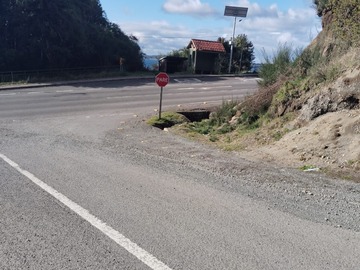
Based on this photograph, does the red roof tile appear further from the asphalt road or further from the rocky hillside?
the asphalt road

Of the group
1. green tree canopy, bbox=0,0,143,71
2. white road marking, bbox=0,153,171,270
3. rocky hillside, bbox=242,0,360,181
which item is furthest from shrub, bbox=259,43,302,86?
green tree canopy, bbox=0,0,143,71

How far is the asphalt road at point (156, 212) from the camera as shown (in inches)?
176

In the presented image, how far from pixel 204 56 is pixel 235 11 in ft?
25.6

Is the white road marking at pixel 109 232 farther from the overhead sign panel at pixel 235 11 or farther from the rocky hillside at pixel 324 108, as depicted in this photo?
the overhead sign panel at pixel 235 11

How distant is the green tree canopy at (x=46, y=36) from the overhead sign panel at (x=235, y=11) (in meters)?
16.5

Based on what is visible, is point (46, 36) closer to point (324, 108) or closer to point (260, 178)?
point (324, 108)

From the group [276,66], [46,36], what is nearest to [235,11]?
[46,36]

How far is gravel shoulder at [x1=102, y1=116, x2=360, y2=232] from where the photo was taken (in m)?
6.11

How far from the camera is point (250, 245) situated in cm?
477

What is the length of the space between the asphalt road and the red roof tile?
37862mm

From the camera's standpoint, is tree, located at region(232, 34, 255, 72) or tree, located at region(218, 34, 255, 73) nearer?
tree, located at region(218, 34, 255, 73)

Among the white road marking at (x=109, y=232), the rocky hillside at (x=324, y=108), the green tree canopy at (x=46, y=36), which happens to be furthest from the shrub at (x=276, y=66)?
the green tree canopy at (x=46, y=36)

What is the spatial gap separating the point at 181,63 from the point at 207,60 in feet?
10.1

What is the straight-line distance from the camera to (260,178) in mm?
8000
